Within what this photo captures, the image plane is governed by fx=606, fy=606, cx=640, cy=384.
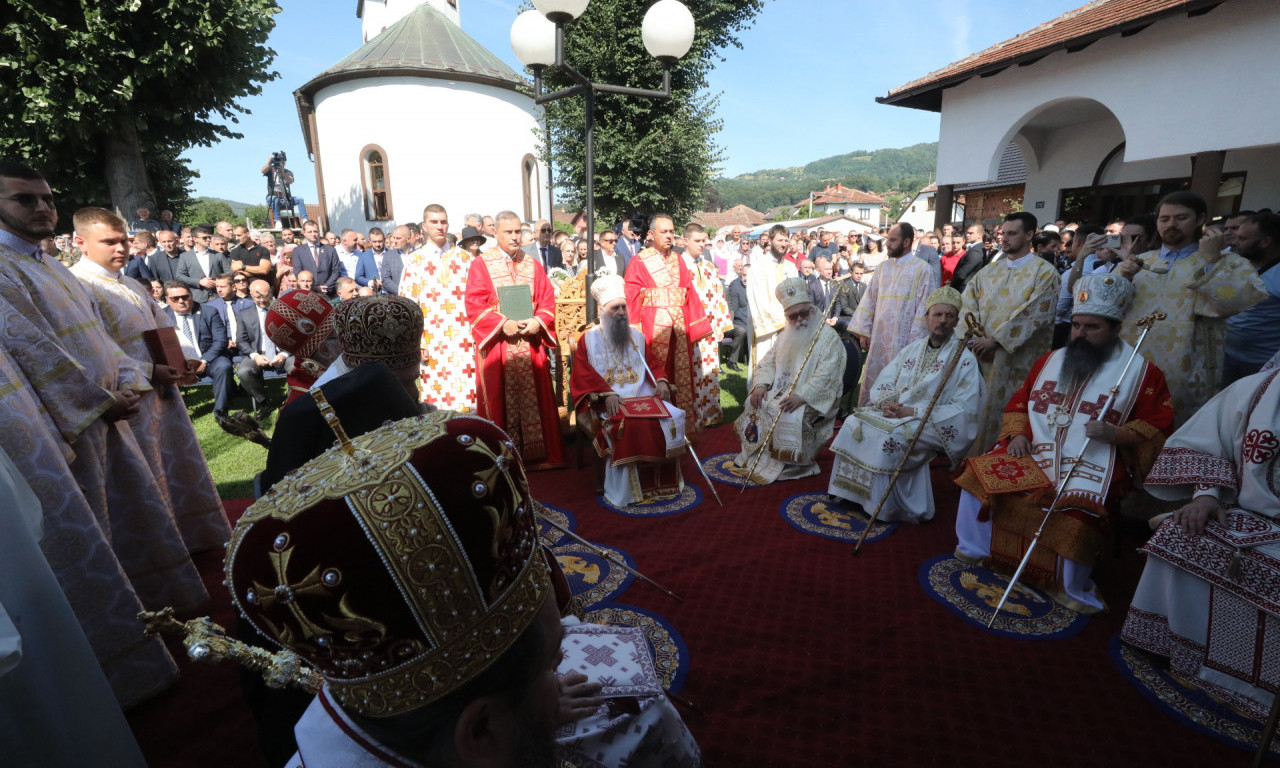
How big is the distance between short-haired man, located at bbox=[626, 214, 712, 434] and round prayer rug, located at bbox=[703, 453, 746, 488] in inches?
20.9

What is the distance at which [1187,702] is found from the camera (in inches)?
105

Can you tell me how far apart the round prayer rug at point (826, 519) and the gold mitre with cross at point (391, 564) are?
374 cm

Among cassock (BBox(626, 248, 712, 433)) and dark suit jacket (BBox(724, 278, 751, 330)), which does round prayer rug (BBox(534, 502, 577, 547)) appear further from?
dark suit jacket (BBox(724, 278, 751, 330))

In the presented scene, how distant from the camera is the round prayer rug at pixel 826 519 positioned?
14.1 ft

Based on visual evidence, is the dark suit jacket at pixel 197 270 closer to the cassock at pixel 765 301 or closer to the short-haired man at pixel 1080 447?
the cassock at pixel 765 301

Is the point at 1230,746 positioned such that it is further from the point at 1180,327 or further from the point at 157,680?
the point at 157,680

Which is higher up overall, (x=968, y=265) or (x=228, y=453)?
(x=968, y=265)

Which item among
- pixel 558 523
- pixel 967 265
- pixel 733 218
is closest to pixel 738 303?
pixel 967 265

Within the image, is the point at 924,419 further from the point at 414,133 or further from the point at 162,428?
the point at 414,133

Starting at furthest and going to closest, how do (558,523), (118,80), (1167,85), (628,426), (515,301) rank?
(118,80), (1167,85), (515,301), (628,426), (558,523)

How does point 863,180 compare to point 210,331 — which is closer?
point 210,331

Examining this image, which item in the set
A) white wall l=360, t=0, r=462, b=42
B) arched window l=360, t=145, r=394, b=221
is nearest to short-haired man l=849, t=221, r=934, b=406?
arched window l=360, t=145, r=394, b=221

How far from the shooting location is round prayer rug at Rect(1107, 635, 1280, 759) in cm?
247

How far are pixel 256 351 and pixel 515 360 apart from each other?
12.7ft
